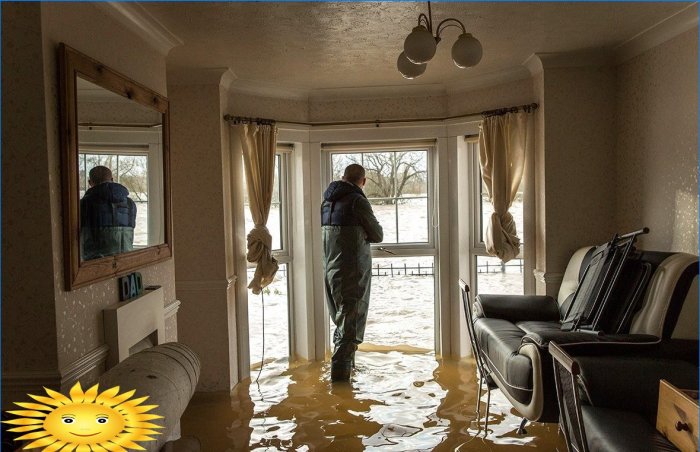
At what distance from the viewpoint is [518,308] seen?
3818 millimetres

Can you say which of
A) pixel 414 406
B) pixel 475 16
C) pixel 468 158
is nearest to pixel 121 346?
pixel 414 406

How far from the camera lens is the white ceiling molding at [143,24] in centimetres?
271

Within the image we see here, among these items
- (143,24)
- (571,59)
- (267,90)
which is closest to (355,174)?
(267,90)

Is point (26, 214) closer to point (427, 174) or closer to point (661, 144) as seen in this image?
point (661, 144)

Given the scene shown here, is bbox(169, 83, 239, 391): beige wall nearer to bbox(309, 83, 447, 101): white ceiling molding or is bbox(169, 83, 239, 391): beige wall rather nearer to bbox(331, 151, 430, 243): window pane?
bbox(309, 83, 447, 101): white ceiling molding

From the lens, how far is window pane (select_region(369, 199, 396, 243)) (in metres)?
5.20

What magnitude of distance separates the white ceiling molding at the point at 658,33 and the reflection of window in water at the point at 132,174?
3009mm

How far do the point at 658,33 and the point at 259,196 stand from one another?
115 inches

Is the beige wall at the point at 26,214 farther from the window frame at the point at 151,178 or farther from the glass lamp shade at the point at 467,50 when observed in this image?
the glass lamp shade at the point at 467,50

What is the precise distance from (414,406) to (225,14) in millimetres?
2701

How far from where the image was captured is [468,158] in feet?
16.3

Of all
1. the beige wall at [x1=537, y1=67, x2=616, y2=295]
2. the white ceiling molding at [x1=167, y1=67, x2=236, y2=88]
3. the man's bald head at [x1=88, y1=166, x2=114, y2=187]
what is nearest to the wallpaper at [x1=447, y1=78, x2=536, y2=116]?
the beige wall at [x1=537, y1=67, x2=616, y2=295]

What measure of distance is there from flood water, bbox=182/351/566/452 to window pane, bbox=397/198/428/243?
1.15 metres

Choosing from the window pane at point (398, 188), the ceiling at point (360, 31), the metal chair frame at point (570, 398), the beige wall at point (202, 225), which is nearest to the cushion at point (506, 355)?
the metal chair frame at point (570, 398)
